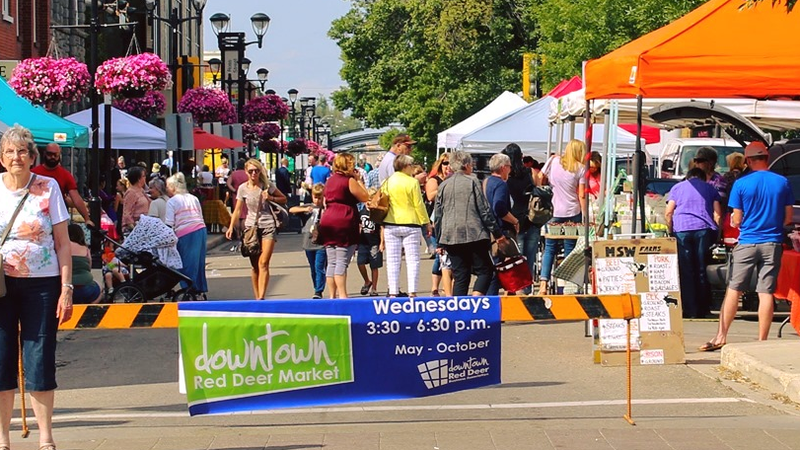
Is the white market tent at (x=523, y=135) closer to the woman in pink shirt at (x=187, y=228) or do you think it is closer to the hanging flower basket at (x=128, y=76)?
the hanging flower basket at (x=128, y=76)

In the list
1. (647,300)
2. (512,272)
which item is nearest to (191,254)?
(512,272)

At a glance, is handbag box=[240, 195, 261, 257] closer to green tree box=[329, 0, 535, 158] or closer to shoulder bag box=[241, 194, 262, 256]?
shoulder bag box=[241, 194, 262, 256]

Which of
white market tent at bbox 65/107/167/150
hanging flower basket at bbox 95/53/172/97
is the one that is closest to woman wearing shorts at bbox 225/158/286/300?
hanging flower basket at bbox 95/53/172/97

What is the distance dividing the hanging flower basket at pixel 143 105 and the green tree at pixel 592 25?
1257 centimetres

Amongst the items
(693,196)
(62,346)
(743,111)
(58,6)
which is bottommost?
(62,346)

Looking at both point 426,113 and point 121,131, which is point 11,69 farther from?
point 426,113

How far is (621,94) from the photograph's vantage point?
12930 mm

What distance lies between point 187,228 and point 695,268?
20.6 feet

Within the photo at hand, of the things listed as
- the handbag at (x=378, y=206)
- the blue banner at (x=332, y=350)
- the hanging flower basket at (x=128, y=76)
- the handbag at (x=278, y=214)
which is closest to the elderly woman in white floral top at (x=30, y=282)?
the blue banner at (x=332, y=350)

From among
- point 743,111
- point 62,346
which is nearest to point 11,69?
point 62,346

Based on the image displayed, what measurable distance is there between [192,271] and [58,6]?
70.7 ft

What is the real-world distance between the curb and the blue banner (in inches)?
91.5

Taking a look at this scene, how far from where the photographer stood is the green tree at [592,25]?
33719 mm

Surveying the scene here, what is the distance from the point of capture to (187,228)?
647 inches
